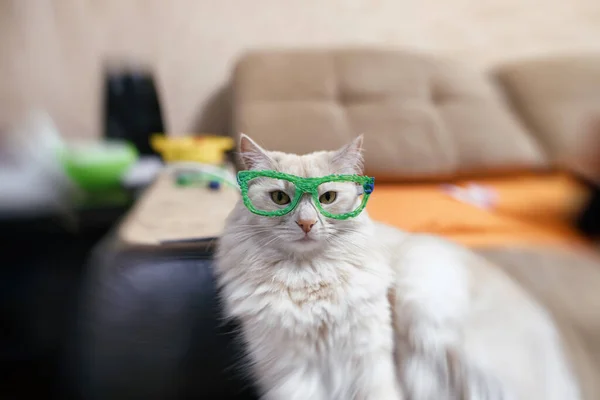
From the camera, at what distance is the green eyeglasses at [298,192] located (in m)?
0.37

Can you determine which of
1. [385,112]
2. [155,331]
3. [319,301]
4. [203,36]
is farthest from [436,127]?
[203,36]

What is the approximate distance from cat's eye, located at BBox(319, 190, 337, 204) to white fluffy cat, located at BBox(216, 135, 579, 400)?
0.02 meters

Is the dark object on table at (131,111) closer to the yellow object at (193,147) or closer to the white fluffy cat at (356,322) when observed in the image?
the yellow object at (193,147)

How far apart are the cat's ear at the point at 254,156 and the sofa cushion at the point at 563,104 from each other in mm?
418

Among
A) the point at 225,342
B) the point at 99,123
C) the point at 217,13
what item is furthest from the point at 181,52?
the point at 225,342

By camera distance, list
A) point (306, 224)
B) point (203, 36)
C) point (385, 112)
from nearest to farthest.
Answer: point (306, 224) → point (385, 112) → point (203, 36)

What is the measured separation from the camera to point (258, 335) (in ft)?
1.36

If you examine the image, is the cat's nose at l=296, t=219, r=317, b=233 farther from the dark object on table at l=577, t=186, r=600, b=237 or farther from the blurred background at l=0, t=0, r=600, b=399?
the dark object on table at l=577, t=186, r=600, b=237

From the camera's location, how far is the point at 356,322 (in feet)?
1.31

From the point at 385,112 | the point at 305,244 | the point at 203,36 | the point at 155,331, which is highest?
the point at 203,36

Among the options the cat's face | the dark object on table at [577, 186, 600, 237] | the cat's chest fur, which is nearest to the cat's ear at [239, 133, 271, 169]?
the cat's face

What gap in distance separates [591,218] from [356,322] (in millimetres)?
315

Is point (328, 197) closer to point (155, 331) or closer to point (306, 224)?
point (306, 224)

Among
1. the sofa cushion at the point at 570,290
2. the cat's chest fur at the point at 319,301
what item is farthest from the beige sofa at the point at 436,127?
the cat's chest fur at the point at 319,301
